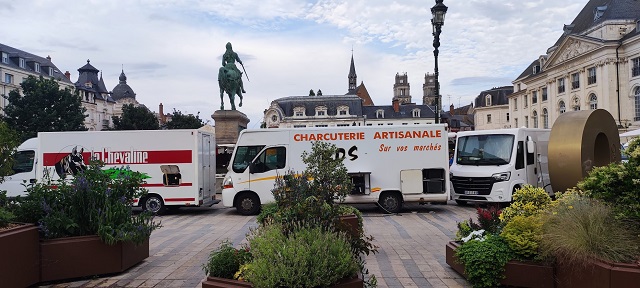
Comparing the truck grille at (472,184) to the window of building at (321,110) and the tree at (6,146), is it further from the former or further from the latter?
the window of building at (321,110)

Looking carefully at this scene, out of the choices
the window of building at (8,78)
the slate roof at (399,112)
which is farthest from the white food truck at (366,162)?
the slate roof at (399,112)

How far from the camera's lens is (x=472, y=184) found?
48.4 feet

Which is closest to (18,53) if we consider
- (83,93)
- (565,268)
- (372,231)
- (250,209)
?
(83,93)

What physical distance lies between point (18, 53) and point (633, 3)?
8459 cm

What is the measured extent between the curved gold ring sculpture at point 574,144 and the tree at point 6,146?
10.1 meters

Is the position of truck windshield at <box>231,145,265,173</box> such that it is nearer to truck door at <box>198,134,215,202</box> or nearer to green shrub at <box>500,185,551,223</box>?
truck door at <box>198,134,215,202</box>

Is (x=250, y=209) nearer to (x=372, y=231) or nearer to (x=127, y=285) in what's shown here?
(x=372, y=231)

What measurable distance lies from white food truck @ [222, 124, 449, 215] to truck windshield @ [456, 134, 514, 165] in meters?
1.52

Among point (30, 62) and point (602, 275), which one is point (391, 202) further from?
point (30, 62)

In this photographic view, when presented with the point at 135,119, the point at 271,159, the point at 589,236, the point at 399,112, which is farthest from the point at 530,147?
the point at 399,112

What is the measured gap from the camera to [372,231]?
11180mm

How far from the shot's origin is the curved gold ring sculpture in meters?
9.42

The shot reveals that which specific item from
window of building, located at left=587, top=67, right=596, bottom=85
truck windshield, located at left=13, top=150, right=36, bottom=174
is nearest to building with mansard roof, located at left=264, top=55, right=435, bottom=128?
window of building, located at left=587, top=67, right=596, bottom=85

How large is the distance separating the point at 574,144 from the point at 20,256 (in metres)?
9.88
